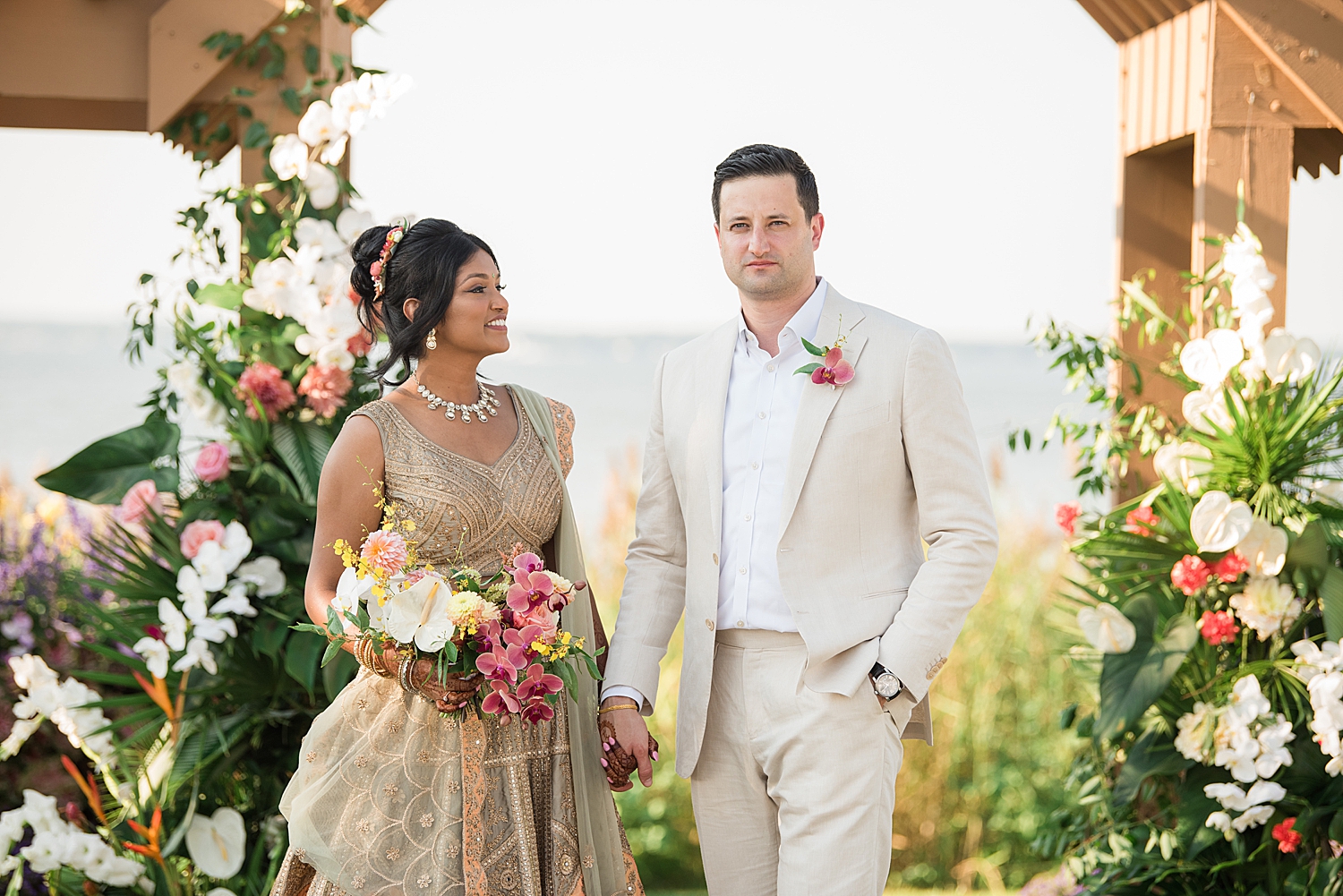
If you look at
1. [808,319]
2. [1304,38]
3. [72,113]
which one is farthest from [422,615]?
[1304,38]

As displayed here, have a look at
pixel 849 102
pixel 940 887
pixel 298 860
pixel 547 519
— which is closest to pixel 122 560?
pixel 298 860

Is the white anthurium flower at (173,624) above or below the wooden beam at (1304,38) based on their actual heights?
below

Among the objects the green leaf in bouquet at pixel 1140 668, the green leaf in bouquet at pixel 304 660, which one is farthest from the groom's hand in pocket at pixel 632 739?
the green leaf in bouquet at pixel 1140 668

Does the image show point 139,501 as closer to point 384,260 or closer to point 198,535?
point 198,535

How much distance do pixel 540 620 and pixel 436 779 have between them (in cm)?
52

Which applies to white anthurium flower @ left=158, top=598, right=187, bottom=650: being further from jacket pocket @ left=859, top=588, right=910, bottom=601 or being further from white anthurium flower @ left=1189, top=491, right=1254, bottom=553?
white anthurium flower @ left=1189, top=491, right=1254, bottom=553

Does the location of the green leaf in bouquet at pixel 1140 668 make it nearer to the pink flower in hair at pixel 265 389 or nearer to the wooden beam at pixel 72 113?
the pink flower in hair at pixel 265 389

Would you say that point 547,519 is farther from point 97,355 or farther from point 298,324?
point 97,355

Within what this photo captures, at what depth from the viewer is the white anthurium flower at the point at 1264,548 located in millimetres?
3141

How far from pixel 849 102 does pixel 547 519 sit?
49.8ft

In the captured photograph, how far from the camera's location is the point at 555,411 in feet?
9.08

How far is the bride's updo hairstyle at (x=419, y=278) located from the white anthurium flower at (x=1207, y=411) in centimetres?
205

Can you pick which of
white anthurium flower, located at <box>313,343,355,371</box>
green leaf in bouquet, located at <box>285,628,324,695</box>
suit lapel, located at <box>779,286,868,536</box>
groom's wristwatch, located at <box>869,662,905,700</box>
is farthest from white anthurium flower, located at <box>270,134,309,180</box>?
groom's wristwatch, located at <box>869,662,905,700</box>

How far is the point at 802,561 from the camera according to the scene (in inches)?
92.0
